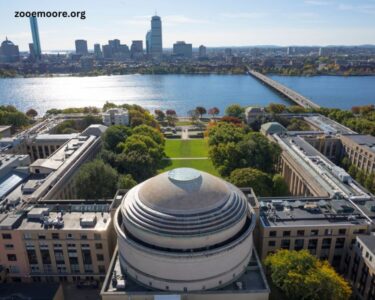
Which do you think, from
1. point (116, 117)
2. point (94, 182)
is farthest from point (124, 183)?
point (116, 117)

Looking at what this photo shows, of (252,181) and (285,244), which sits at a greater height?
(252,181)

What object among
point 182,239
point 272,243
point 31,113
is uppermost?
point 182,239

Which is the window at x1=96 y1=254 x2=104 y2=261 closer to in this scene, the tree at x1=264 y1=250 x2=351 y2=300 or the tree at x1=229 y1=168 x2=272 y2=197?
the tree at x1=264 y1=250 x2=351 y2=300

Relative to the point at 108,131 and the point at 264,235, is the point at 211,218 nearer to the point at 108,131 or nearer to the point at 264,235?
the point at 264,235

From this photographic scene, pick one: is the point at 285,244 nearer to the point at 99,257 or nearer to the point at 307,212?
the point at 307,212

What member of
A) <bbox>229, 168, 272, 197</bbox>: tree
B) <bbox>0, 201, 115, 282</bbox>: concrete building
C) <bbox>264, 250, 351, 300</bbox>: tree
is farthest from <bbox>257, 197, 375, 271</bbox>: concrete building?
<bbox>0, 201, 115, 282</bbox>: concrete building
